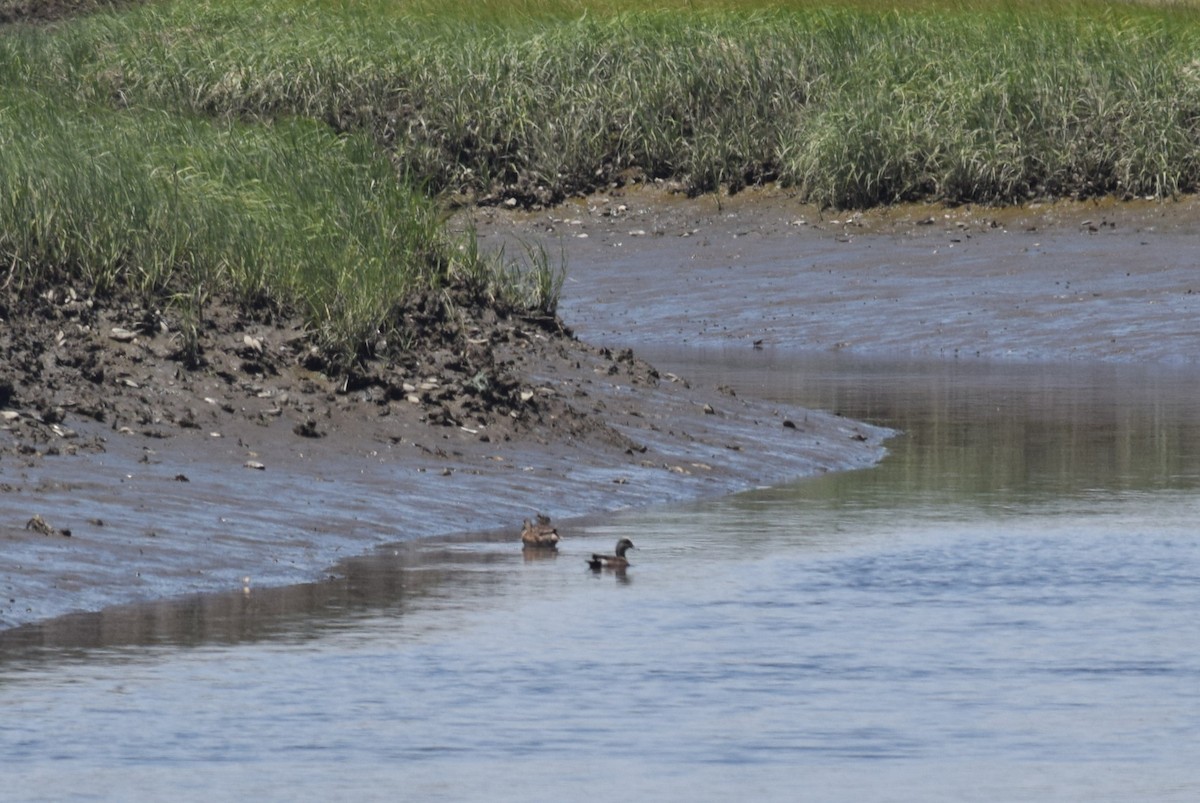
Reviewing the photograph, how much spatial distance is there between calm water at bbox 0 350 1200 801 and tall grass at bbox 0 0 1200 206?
13151 mm

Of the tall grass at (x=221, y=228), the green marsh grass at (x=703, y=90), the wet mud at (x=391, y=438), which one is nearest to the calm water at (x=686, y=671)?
the wet mud at (x=391, y=438)

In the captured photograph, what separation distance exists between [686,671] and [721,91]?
1928cm

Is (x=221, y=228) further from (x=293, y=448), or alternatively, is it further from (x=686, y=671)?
(x=686, y=671)

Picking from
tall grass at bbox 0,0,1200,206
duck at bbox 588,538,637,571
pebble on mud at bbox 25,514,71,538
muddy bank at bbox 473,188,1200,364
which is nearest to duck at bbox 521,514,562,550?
duck at bbox 588,538,637,571

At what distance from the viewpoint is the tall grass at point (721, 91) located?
23172mm

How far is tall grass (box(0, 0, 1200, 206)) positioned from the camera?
23172mm

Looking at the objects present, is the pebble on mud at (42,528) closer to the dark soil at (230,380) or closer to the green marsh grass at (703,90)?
the dark soil at (230,380)

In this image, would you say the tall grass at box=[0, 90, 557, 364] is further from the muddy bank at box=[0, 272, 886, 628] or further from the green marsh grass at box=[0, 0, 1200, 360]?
the green marsh grass at box=[0, 0, 1200, 360]

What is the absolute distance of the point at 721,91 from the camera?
1013 inches

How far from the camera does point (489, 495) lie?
10.5 metres

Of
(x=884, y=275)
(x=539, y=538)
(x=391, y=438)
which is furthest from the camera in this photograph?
(x=884, y=275)

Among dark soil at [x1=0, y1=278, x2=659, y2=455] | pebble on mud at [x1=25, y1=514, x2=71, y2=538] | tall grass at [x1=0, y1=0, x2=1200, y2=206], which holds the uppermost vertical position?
tall grass at [x1=0, y1=0, x2=1200, y2=206]

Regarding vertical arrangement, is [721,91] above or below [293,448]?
above

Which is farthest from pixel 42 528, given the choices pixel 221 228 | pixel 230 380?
pixel 221 228
